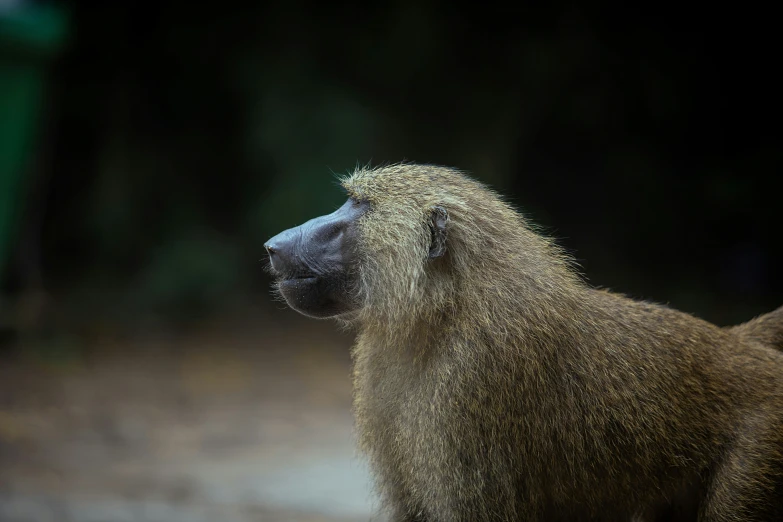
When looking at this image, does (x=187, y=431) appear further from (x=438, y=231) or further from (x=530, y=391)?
(x=530, y=391)

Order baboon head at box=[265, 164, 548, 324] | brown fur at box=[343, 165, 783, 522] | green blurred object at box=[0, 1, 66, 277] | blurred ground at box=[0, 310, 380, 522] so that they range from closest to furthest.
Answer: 1. brown fur at box=[343, 165, 783, 522]
2. baboon head at box=[265, 164, 548, 324]
3. blurred ground at box=[0, 310, 380, 522]
4. green blurred object at box=[0, 1, 66, 277]

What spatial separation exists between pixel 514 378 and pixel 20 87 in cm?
634

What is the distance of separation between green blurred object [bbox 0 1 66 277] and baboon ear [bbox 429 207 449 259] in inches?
228

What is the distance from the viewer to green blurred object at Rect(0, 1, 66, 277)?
24.2 ft

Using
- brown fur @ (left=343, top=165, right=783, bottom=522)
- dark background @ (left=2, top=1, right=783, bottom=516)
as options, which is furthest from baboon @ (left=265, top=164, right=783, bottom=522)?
dark background @ (left=2, top=1, right=783, bottom=516)

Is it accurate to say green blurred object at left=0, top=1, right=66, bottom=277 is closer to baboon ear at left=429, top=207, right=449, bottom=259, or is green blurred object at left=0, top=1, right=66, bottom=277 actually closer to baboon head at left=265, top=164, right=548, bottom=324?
baboon head at left=265, top=164, right=548, bottom=324

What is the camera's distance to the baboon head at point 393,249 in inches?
118

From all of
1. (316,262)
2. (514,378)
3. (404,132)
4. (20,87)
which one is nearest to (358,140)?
(404,132)

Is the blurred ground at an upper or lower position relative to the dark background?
lower

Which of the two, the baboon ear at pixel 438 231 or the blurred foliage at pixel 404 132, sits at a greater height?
the blurred foliage at pixel 404 132

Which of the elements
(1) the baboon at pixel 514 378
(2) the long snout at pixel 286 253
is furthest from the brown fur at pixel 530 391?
(2) the long snout at pixel 286 253

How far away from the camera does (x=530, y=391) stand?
9.41 ft

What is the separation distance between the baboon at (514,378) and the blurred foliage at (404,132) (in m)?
4.75

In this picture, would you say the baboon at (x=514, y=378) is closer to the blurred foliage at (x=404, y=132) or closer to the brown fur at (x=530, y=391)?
the brown fur at (x=530, y=391)
